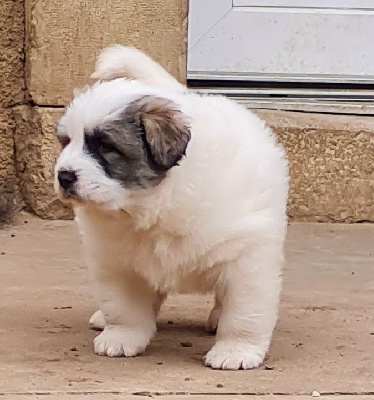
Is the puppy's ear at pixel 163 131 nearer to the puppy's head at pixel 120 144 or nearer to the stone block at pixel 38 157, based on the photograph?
the puppy's head at pixel 120 144

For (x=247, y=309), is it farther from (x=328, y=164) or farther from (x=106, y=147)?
(x=328, y=164)

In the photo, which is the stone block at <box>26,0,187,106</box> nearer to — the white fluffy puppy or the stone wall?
the stone wall

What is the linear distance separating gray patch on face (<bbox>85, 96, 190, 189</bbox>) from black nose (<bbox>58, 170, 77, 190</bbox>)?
0.35 ft

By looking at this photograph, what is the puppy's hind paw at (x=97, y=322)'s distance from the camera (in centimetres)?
421

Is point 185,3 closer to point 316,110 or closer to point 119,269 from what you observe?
point 316,110

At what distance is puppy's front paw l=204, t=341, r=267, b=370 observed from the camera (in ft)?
12.1

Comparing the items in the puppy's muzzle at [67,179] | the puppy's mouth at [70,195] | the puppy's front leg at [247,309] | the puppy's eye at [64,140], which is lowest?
the puppy's front leg at [247,309]

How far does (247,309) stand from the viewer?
3666mm

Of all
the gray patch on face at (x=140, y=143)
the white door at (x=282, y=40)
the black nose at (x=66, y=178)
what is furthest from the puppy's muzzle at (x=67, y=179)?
the white door at (x=282, y=40)

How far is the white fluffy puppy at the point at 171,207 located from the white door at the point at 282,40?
2.93 m

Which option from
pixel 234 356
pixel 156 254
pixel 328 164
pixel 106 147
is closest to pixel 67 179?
pixel 106 147

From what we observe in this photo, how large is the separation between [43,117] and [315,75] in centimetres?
174

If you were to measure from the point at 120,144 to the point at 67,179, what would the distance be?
209 mm

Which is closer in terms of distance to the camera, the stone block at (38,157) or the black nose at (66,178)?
the black nose at (66,178)
